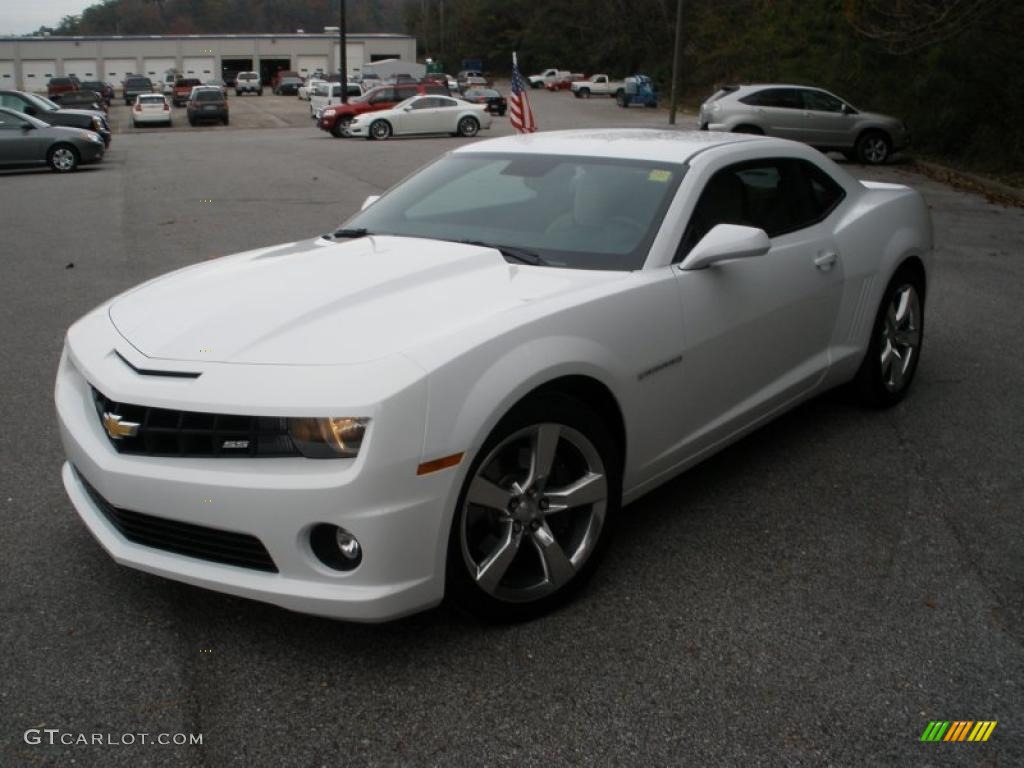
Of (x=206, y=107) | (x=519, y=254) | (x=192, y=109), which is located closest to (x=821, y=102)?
(x=519, y=254)

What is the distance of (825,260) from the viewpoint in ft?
15.3

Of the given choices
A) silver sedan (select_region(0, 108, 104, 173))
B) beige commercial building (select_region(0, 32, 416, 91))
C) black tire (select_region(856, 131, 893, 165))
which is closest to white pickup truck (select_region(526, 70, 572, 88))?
beige commercial building (select_region(0, 32, 416, 91))

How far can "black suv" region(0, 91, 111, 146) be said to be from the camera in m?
23.2

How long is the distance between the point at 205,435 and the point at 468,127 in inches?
1253

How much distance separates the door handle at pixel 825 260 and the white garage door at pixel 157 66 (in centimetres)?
9714

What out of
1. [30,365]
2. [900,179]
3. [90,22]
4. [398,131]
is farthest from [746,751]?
[90,22]

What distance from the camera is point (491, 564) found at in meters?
3.11

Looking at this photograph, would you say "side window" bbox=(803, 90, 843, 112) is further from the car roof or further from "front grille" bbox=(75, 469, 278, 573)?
"front grille" bbox=(75, 469, 278, 573)

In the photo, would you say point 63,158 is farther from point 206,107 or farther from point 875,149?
point 206,107

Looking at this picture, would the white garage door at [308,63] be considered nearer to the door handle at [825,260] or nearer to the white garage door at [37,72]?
the white garage door at [37,72]

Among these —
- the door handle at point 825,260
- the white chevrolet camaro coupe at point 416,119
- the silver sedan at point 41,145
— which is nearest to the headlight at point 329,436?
the door handle at point 825,260

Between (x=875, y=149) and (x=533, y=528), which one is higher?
(x=533, y=528)

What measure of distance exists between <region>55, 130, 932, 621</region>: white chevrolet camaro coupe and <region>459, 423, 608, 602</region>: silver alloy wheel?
0.03 feet

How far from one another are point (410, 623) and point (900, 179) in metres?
19.4
